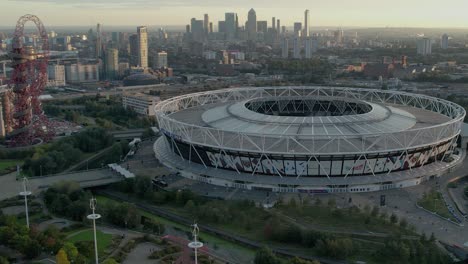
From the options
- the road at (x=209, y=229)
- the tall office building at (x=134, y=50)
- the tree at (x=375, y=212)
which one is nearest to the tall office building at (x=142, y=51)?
the tall office building at (x=134, y=50)

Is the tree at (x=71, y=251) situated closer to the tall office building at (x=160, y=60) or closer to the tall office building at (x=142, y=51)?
the tall office building at (x=160, y=60)

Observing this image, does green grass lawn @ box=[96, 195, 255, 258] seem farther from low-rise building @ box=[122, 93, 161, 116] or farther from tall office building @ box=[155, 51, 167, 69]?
tall office building @ box=[155, 51, 167, 69]

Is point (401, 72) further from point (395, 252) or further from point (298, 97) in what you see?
point (395, 252)

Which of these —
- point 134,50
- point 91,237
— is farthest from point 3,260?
point 134,50

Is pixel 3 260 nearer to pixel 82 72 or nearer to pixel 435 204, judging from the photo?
pixel 435 204

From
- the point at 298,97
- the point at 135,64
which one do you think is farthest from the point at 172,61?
the point at 298,97

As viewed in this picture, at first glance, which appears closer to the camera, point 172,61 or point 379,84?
point 379,84
